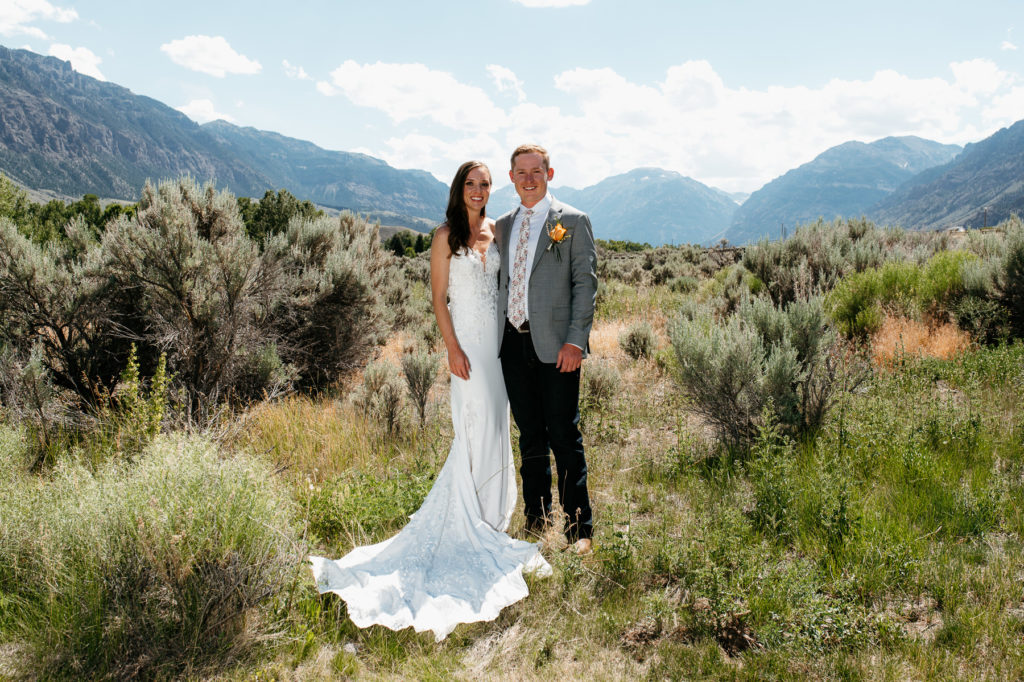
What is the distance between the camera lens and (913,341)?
5949mm

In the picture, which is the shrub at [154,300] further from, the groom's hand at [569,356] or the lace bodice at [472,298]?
the groom's hand at [569,356]

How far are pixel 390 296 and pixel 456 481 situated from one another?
7.54 meters

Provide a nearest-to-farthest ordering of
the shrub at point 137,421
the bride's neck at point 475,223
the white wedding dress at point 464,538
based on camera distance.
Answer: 1. the white wedding dress at point 464,538
2. the bride's neck at point 475,223
3. the shrub at point 137,421

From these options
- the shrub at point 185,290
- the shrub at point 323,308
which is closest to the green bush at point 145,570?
the shrub at point 185,290

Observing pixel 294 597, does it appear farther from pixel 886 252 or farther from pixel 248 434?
pixel 886 252

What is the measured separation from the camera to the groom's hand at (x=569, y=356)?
3.09 meters

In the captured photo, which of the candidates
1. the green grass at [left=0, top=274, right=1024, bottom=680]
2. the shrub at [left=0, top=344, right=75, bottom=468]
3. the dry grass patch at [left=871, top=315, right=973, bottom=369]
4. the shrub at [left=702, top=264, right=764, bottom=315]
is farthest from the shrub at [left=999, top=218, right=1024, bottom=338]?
the shrub at [left=0, top=344, right=75, bottom=468]

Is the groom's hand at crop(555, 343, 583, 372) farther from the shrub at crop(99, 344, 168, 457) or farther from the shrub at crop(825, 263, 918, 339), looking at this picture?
the shrub at crop(825, 263, 918, 339)

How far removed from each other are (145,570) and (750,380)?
4106mm

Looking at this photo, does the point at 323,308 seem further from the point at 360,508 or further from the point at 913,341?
the point at 913,341

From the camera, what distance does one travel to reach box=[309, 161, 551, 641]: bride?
287 centimetres

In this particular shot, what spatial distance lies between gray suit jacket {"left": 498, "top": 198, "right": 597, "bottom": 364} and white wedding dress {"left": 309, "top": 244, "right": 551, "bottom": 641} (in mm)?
366

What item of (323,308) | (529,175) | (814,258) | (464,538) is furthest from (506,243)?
(814,258)

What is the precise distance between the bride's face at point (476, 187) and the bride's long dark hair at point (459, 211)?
0.6 inches
